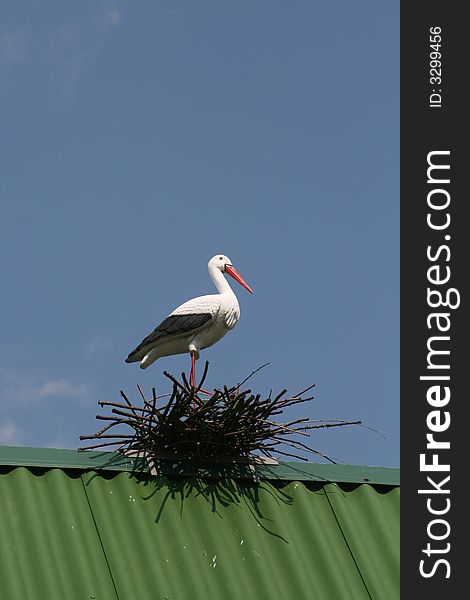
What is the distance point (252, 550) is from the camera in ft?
22.2

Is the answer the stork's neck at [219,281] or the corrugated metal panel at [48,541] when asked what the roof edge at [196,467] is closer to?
the corrugated metal panel at [48,541]

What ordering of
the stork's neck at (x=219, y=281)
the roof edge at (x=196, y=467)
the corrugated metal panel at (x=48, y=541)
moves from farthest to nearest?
the stork's neck at (x=219, y=281), the roof edge at (x=196, y=467), the corrugated metal panel at (x=48, y=541)

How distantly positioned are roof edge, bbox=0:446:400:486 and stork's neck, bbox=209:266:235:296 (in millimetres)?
2121

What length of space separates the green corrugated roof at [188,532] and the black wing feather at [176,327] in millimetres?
1559

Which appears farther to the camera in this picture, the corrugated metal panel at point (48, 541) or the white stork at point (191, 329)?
the white stork at point (191, 329)

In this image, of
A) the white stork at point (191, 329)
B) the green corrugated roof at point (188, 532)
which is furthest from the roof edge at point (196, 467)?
the white stork at point (191, 329)

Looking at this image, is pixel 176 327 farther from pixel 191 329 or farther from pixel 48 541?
pixel 48 541

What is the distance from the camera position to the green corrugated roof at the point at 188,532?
6234mm

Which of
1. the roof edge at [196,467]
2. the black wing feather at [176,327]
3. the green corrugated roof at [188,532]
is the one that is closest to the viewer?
the green corrugated roof at [188,532]

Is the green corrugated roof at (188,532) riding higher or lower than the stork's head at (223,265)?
lower

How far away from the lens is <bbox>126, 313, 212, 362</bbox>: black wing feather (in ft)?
28.8

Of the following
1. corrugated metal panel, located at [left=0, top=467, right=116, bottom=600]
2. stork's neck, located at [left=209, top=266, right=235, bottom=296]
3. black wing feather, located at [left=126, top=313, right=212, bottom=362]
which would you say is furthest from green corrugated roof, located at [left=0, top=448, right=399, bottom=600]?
stork's neck, located at [left=209, top=266, right=235, bottom=296]

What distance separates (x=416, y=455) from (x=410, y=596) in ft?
2.82

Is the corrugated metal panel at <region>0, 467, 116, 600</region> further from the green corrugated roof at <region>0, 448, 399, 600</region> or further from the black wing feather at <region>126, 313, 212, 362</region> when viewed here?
the black wing feather at <region>126, 313, 212, 362</region>
